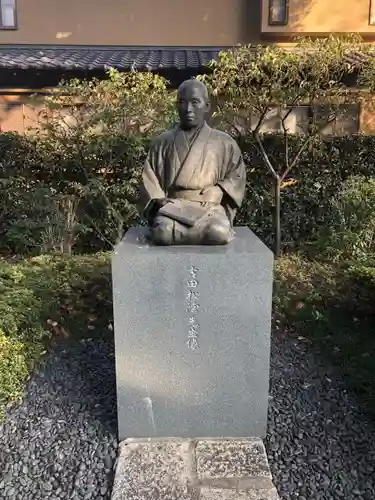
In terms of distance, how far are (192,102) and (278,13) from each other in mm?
8734

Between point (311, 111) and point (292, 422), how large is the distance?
18.4 feet

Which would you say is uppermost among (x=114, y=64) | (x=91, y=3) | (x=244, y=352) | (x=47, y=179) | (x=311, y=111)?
(x=91, y=3)

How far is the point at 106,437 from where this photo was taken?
2.81 metres

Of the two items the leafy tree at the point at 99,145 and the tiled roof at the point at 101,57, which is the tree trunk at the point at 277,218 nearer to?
the leafy tree at the point at 99,145

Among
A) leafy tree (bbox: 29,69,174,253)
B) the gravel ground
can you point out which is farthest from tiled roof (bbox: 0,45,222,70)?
the gravel ground

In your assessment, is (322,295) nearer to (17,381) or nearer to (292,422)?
(292,422)

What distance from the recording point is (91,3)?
415 inches

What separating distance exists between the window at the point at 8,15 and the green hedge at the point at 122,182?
5303 mm

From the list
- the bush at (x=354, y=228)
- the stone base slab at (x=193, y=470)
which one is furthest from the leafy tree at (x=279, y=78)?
the stone base slab at (x=193, y=470)

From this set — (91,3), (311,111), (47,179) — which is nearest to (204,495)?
(47,179)

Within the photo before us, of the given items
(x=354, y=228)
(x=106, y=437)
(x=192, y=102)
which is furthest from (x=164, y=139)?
(x=354, y=228)

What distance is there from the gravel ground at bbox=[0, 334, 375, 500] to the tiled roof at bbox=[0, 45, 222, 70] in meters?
6.69

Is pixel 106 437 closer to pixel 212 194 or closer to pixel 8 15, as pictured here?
pixel 212 194

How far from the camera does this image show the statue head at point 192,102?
2.77 m
